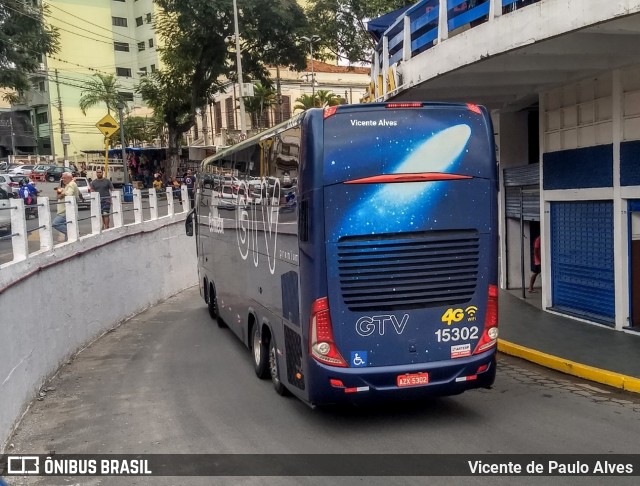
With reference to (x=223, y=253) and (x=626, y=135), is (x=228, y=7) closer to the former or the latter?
(x=223, y=253)

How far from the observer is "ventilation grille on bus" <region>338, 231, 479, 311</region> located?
713 cm

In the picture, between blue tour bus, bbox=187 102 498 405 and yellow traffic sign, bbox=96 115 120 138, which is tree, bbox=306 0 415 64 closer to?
yellow traffic sign, bbox=96 115 120 138

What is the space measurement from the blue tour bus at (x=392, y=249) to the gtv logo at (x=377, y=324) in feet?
0.04

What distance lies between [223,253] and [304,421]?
18.5 ft

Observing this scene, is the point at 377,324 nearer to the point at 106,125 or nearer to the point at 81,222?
the point at 81,222

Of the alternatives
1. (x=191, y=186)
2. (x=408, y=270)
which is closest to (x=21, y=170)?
(x=191, y=186)

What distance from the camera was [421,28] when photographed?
1439 centimetres

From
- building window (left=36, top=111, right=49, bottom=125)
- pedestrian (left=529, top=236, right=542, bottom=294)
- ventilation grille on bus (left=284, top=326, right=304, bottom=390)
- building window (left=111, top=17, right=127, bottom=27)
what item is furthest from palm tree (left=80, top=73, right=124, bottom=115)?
ventilation grille on bus (left=284, top=326, right=304, bottom=390)

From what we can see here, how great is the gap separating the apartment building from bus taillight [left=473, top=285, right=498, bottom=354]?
6122 centimetres

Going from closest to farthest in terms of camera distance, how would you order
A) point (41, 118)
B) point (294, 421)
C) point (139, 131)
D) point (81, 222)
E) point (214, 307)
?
point (294, 421) → point (81, 222) → point (214, 307) → point (139, 131) → point (41, 118)

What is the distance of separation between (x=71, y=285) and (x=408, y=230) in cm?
777

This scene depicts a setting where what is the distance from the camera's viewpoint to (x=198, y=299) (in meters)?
19.9

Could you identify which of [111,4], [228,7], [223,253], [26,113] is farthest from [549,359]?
[26,113]

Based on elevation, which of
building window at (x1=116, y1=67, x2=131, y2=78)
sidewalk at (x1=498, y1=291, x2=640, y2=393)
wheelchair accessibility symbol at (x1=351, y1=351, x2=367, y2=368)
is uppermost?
building window at (x1=116, y1=67, x2=131, y2=78)
